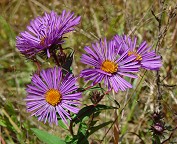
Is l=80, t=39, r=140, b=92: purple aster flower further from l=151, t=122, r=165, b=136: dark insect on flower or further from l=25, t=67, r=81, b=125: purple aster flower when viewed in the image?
l=151, t=122, r=165, b=136: dark insect on flower

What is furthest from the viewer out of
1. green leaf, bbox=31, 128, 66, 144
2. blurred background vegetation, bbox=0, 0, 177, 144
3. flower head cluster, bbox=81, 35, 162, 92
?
blurred background vegetation, bbox=0, 0, 177, 144

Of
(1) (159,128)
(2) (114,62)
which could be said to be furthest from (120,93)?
(2) (114,62)

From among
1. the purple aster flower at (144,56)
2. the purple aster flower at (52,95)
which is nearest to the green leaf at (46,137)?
the purple aster flower at (52,95)

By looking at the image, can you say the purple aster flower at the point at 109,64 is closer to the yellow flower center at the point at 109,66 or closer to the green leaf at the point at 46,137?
the yellow flower center at the point at 109,66

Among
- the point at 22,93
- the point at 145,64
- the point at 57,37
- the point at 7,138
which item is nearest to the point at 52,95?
the point at 57,37

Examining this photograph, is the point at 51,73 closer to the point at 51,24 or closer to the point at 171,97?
the point at 51,24

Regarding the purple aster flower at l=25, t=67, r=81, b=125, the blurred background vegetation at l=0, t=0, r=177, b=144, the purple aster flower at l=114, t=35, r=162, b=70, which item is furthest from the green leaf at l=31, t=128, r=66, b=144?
the purple aster flower at l=114, t=35, r=162, b=70
